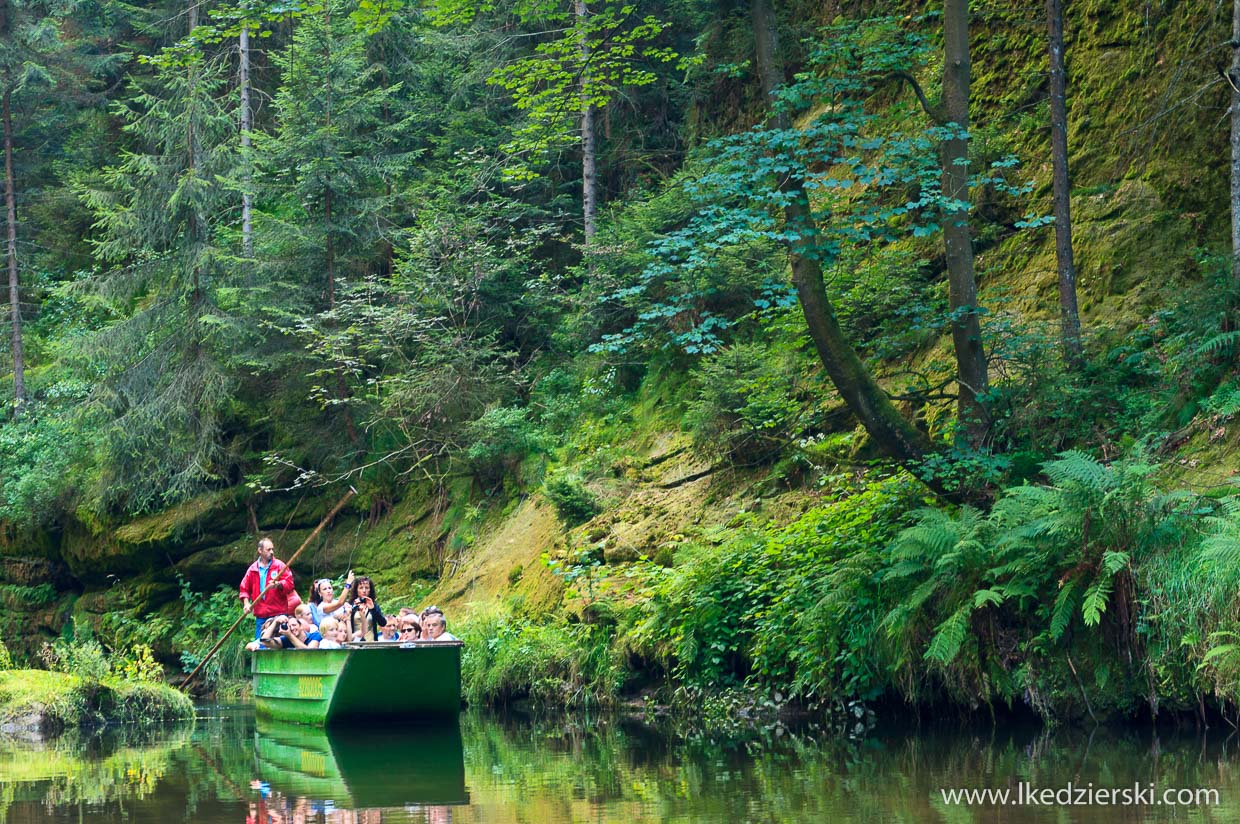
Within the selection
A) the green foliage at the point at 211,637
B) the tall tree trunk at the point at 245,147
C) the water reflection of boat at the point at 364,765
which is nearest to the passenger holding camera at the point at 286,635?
the water reflection of boat at the point at 364,765

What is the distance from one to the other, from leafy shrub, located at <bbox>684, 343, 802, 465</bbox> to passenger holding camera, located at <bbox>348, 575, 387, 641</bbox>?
15.2ft

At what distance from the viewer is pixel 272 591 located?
16359 mm

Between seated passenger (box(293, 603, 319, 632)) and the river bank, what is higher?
seated passenger (box(293, 603, 319, 632))

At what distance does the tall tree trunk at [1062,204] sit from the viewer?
45.1ft

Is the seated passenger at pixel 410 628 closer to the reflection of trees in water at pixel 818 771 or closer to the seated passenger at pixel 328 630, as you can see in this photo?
the seated passenger at pixel 328 630

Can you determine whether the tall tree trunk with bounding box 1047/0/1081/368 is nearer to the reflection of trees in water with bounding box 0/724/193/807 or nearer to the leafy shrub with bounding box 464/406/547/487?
the leafy shrub with bounding box 464/406/547/487

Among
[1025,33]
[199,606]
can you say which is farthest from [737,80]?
[199,606]

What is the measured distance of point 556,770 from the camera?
397 inches

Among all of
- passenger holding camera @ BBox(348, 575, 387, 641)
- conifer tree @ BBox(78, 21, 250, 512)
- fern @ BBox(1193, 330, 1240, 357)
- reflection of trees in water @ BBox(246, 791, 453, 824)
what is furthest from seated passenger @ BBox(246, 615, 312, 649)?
fern @ BBox(1193, 330, 1240, 357)

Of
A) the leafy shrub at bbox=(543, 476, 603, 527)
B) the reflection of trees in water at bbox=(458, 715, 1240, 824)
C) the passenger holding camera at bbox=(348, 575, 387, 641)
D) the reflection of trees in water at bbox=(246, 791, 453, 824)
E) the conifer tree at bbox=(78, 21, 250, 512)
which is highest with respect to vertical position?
the conifer tree at bbox=(78, 21, 250, 512)

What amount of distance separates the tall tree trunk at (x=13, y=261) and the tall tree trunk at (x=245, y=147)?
23.6ft

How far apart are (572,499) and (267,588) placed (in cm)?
433

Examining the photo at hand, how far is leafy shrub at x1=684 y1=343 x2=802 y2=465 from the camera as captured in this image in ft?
46.8

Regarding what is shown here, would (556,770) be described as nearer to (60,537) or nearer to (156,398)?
(156,398)
